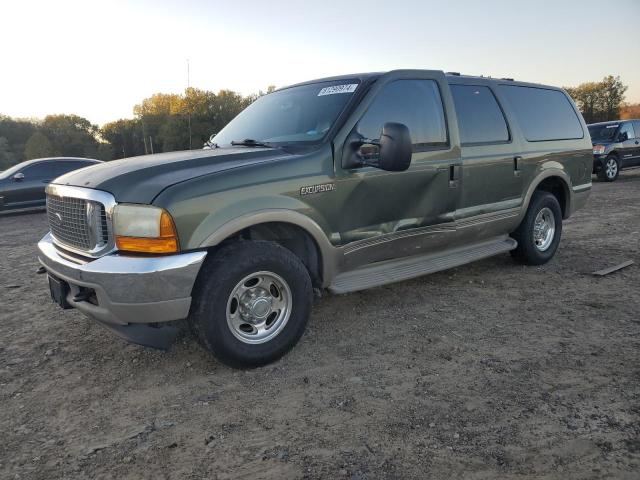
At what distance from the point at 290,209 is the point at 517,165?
2.83 meters

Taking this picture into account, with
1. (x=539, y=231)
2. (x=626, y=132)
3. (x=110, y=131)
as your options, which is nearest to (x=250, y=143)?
(x=539, y=231)

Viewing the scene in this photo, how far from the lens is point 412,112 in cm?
399

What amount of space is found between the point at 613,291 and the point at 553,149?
5.64 feet

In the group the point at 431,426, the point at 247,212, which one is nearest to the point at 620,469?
the point at 431,426

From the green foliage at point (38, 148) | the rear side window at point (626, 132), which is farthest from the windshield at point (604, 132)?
the green foliage at point (38, 148)

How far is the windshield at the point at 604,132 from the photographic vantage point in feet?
48.4

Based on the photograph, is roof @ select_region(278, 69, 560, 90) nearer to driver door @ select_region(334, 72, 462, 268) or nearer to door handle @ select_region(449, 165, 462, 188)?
driver door @ select_region(334, 72, 462, 268)

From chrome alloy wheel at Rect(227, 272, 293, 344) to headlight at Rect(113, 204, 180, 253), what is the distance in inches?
21.4

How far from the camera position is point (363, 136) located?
3602 mm

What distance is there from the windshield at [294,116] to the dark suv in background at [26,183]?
924cm

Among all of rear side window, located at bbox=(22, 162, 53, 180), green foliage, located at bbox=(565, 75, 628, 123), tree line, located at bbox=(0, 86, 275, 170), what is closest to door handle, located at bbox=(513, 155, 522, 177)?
rear side window, located at bbox=(22, 162, 53, 180)

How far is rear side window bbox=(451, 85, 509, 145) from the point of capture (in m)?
4.43

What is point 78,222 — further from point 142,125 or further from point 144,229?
point 142,125

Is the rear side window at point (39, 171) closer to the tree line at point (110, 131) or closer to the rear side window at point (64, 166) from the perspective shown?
the rear side window at point (64, 166)
